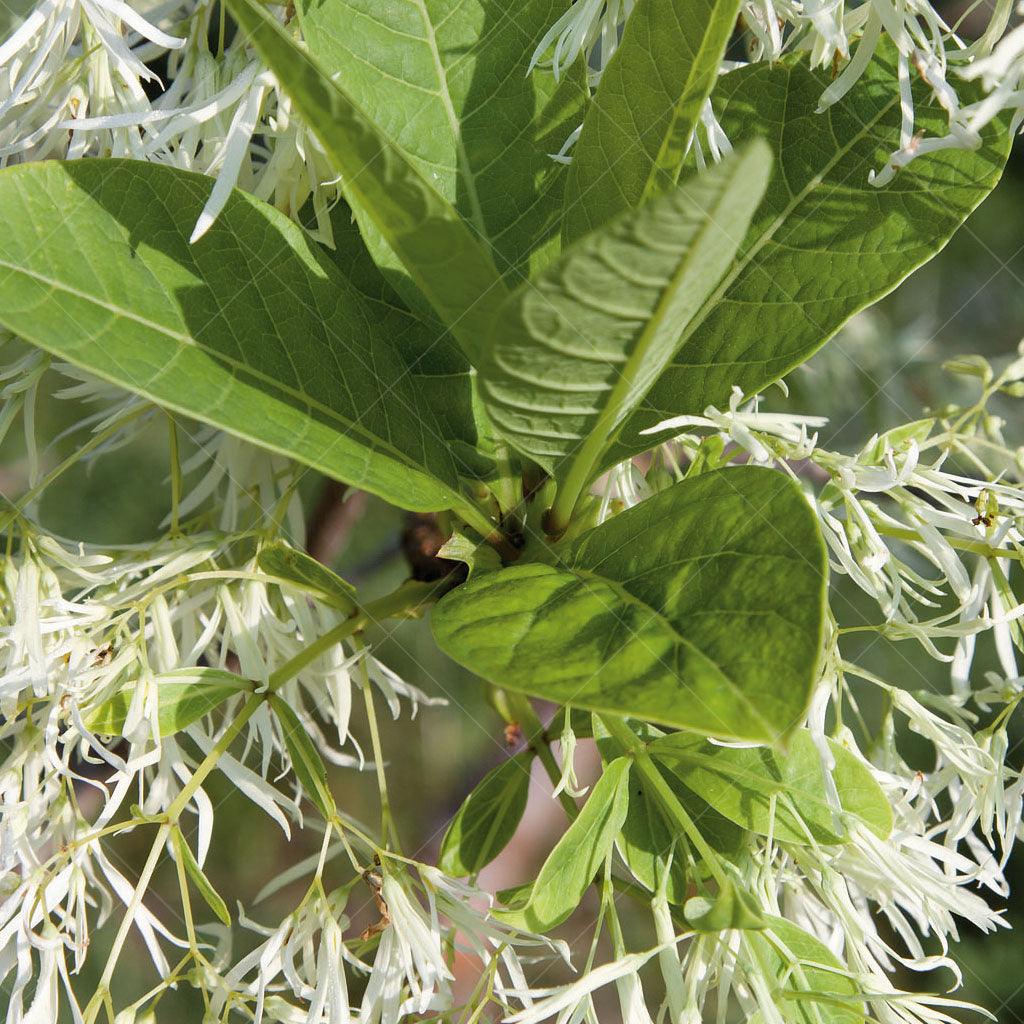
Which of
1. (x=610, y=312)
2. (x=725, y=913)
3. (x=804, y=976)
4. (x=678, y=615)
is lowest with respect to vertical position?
(x=804, y=976)

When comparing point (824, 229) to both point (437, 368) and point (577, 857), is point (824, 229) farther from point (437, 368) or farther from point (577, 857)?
point (577, 857)

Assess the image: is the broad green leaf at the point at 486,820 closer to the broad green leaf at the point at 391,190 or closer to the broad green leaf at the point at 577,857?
the broad green leaf at the point at 577,857

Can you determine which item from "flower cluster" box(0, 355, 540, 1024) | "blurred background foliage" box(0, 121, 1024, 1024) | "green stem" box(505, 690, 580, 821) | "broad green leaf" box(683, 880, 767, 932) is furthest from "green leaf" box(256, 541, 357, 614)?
"blurred background foliage" box(0, 121, 1024, 1024)

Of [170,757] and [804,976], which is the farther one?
[170,757]

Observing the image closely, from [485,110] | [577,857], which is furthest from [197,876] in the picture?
[485,110]

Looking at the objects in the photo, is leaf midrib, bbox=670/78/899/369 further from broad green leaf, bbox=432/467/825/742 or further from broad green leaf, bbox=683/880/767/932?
broad green leaf, bbox=683/880/767/932

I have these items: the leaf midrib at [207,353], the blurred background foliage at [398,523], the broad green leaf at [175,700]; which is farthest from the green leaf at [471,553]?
the blurred background foliage at [398,523]

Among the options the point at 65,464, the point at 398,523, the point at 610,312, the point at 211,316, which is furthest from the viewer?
the point at 398,523

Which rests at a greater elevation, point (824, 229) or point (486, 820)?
point (824, 229)
